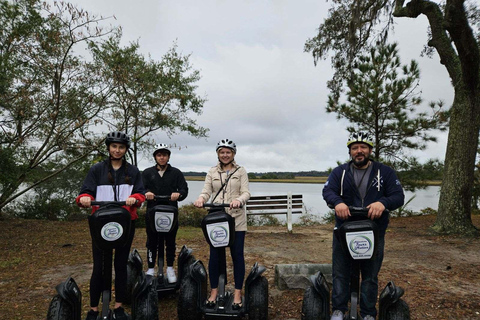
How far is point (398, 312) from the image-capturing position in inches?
97.9

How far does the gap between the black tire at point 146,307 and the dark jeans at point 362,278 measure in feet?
4.91

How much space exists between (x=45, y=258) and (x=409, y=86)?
10990mm

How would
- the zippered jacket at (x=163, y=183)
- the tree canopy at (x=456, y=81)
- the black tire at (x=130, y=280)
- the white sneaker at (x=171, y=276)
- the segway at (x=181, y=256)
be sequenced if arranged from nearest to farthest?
1. the black tire at (x=130, y=280)
2. the segway at (x=181, y=256)
3. the white sneaker at (x=171, y=276)
4. the zippered jacket at (x=163, y=183)
5. the tree canopy at (x=456, y=81)

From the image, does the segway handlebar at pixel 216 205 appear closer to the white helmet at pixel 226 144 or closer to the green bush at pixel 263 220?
the white helmet at pixel 226 144

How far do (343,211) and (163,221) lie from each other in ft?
6.59

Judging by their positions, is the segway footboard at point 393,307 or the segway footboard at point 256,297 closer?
the segway footboard at point 393,307

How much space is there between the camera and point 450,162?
25.4ft

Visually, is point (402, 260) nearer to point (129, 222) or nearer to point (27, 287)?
point (129, 222)

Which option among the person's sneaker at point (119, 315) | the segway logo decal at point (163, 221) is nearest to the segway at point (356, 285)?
the person's sneaker at point (119, 315)

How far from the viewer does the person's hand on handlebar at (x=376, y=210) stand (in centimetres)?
240

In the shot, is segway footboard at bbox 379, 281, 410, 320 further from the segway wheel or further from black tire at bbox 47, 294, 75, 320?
black tire at bbox 47, 294, 75, 320

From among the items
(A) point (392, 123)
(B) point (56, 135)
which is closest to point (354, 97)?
(A) point (392, 123)

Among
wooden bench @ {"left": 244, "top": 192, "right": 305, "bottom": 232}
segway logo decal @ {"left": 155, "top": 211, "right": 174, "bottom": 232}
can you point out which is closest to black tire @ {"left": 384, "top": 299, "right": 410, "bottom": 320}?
segway logo decal @ {"left": 155, "top": 211, "right": 174, "bottom": 232}

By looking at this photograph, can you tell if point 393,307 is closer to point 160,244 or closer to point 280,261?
point 160,244
